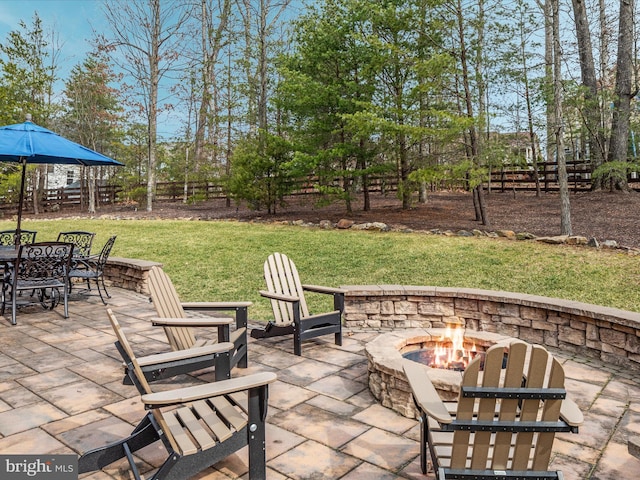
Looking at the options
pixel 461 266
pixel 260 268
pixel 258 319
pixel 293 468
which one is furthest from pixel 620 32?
pixel 293 468

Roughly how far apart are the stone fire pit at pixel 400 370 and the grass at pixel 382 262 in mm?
2390

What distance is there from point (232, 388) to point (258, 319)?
11.3 ft

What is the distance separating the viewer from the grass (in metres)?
6.37

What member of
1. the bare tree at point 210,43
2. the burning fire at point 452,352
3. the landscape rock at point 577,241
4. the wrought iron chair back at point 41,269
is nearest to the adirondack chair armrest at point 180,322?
the burning fire at point 452,352

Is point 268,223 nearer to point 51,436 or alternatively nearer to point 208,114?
point 208,114

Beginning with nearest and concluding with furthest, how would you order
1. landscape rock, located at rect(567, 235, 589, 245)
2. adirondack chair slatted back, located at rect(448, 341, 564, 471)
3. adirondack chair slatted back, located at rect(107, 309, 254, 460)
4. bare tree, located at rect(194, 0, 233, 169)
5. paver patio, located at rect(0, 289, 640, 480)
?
1. adirondack chair slatted back, located at rect(448, 341, 564, 471)
2. adirondack chair slatted back, located at rect(107, 309, 254, 460)
3. paver patio, located at rect(0, 289, 640, 480)
4. landscape rock, located at rect(567, 235, 589, 245)
5. bare tree, located at rect(194, 0, 233, 169)

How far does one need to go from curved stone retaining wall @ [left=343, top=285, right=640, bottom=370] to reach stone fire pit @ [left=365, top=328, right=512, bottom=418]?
1.09m

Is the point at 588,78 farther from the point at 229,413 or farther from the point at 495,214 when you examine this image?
the point at 229,413

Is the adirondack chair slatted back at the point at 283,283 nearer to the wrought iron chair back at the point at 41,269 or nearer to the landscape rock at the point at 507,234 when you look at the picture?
the wrought iron chair back at the point at 41,269

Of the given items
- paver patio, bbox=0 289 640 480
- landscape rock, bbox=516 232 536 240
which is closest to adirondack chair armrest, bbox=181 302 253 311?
paver patio, bbox=0 289 640 480

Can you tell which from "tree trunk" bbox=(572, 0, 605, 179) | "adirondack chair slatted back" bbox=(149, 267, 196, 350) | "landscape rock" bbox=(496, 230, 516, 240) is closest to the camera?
"adirondack chair slatted back" bbox=(149, 267, 196, 350)

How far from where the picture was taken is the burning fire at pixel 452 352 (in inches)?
130

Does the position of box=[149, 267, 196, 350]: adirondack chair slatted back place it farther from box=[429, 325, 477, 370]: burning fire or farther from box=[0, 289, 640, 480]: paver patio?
box=[429, 325, 477, 370]: burning fire

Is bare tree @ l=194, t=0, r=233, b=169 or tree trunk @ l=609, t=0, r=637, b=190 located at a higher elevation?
bare tree @ l=194, t=0, r=233, b=169
